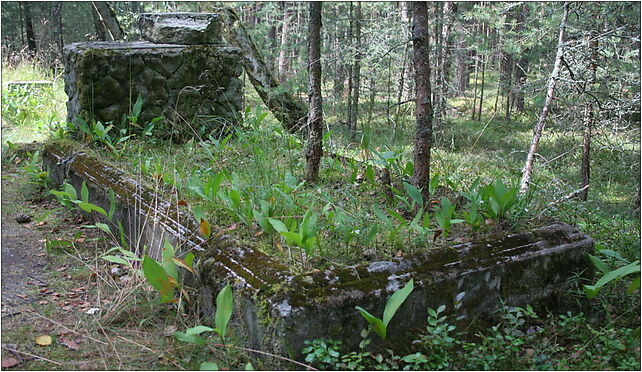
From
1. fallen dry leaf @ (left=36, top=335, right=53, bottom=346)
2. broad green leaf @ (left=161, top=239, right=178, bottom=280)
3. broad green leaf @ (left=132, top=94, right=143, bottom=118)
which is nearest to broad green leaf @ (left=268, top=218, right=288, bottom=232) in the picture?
broad green leaf @ (left=161, top=239, right=178, bottom=280)

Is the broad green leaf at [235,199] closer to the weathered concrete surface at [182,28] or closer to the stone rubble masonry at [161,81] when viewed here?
the stone rubble masonry at [161,81]

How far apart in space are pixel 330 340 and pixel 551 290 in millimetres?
1660

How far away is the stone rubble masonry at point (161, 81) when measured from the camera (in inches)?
230

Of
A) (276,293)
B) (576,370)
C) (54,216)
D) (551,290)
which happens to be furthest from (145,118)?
(576,370)

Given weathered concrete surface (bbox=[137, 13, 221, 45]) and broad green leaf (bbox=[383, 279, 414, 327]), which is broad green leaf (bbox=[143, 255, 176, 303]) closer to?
broad green leaf (bbox=[383, 279, 414, 327])

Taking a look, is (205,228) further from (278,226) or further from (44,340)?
(44,340)

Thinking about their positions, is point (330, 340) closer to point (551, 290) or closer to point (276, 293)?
point (276, 293)

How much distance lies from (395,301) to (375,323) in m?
0.15

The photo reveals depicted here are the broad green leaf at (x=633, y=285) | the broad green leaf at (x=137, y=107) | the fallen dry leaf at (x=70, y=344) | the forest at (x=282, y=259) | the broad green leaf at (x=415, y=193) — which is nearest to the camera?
the forest at (x=282, y=259)

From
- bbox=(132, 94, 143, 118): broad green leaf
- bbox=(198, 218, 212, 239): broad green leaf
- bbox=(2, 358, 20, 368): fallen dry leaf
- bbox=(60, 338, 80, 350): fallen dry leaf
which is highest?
bbox=(132, 94, 143, 118): broad green leaf

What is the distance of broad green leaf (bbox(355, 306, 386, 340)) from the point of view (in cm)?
252

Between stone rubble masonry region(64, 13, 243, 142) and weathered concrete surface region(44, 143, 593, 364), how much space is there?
2.64 metres

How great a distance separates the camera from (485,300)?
309 cm

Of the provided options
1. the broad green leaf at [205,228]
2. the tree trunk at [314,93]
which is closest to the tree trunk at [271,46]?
the tree trunk at [314,93]
